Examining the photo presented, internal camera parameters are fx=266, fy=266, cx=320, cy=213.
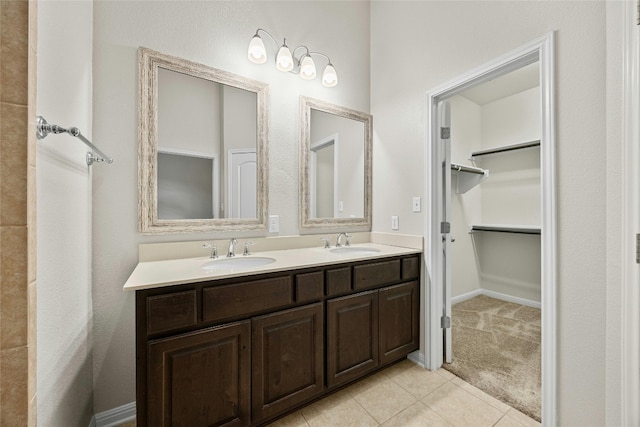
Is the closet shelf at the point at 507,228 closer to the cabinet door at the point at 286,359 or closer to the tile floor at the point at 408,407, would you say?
the tile floor at the point at 408,407

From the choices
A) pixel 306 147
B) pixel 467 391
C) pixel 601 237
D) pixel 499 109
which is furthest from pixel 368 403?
pixel 499 109

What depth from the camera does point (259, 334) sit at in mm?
1352

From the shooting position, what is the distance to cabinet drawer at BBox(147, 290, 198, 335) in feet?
3.62

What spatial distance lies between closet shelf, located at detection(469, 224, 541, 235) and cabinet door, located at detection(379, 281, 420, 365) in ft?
6.04

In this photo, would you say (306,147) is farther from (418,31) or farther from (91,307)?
(91,307)

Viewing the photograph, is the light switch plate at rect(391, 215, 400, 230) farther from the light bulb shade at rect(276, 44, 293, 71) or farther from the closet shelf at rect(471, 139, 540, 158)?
the closet shelf at rect(471, 139, 540, 158)

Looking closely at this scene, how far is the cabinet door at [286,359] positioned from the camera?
1354 millimetres

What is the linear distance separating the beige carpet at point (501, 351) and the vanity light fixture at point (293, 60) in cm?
244

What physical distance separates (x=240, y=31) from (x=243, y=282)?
174 cm

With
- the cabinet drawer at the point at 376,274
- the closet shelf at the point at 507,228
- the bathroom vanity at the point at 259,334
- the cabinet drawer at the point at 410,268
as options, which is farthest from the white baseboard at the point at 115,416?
the closet shelf at the point at 507,228

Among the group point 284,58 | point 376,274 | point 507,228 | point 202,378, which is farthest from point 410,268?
point 507,228

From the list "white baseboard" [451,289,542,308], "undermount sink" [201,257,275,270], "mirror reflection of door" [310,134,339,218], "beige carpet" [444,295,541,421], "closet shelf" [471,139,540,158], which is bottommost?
"beige carpet" [444,295,541,421]

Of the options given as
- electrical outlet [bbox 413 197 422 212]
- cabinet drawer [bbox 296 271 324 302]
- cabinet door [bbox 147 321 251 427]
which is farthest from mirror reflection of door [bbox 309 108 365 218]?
cabinet door [bbox 147 321 251 427]

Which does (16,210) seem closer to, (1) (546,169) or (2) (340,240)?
(2) (340,240)
